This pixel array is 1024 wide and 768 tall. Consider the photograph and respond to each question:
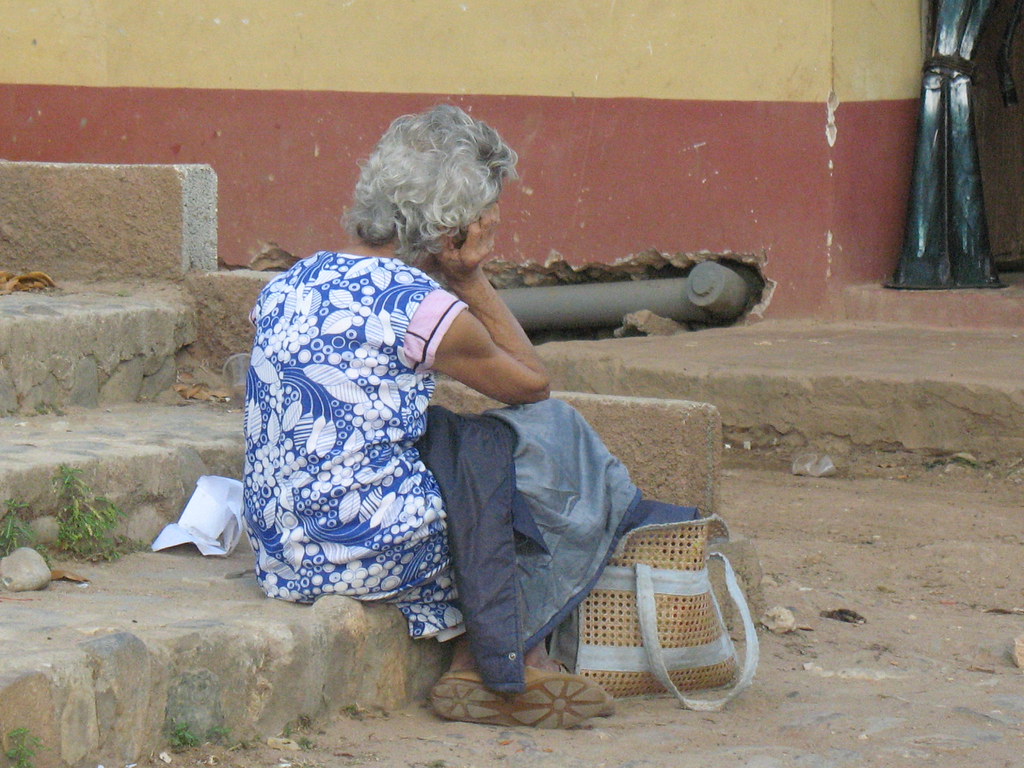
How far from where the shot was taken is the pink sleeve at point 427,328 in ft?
9.02

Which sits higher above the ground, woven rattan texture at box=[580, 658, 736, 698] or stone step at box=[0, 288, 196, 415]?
stone step at box=[0, 288, 196, 415]

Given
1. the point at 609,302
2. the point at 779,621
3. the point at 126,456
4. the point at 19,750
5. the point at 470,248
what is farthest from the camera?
the point at 609,302

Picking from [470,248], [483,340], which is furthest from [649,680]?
[470,248]

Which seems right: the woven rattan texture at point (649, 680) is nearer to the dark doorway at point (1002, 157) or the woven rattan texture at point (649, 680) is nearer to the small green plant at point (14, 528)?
the small green plant at point (14, 528)

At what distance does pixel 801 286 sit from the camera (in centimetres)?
641

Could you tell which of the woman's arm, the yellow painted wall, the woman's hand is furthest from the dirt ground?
the yellow painted wall

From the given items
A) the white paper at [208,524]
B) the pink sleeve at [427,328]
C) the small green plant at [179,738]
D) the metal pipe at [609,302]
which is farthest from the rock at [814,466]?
the small green plant at [179,738]

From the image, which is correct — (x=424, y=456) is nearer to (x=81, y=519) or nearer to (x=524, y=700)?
(x=524, y=700)

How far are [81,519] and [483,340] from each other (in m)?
0.98

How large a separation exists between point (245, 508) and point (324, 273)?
52cm

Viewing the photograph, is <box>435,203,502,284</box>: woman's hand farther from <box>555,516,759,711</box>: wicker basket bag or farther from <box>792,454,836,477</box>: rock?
<box>792,454,836,477</box>: rock

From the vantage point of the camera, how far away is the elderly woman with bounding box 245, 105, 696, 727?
2.76 metres

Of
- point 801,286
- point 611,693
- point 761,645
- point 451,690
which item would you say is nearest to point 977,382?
point 801,286

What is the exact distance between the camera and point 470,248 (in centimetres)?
297
